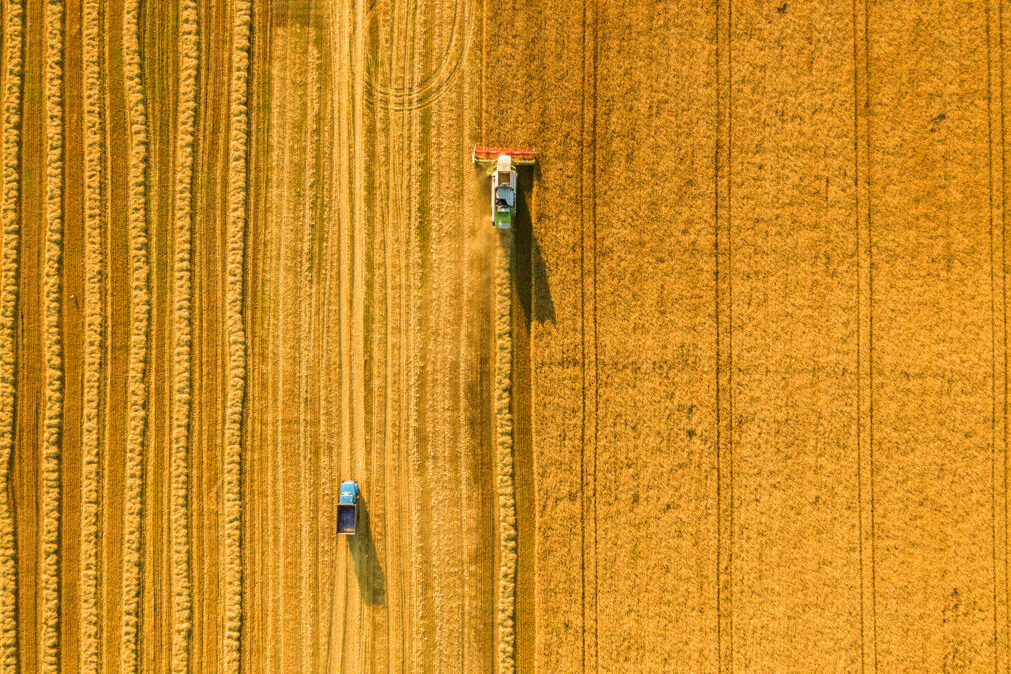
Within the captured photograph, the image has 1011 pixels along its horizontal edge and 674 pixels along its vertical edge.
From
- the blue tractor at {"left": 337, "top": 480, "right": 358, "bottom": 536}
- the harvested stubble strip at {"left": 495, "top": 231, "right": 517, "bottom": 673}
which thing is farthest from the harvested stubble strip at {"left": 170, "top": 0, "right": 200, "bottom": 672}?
the harvested stubble strip at {"left": 495, "top": 231, "right": 517, "bottom": 673}

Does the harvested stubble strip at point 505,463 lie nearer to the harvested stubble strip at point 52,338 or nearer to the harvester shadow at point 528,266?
the harvester shadow at point 528,266

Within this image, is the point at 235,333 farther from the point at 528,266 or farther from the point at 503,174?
the point at 503,174

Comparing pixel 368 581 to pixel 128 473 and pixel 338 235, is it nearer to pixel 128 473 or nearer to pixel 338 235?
pixel 128 473

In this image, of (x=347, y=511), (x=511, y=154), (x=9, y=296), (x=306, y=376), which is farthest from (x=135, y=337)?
(x=511, y=154)

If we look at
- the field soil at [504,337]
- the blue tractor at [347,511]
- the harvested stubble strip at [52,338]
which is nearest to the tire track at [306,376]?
the field soil at [504,337]

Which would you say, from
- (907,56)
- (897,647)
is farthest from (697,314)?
(897,647)

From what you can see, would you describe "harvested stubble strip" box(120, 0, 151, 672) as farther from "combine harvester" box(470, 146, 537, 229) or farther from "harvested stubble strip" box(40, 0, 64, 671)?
"combine harvester" box(470, 146, 537, 229)
